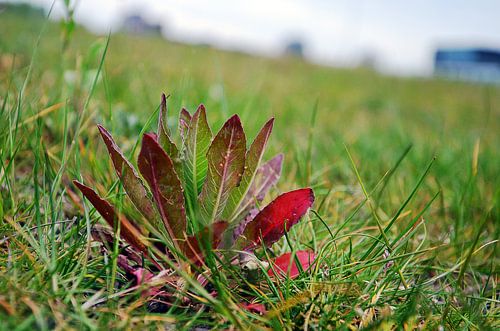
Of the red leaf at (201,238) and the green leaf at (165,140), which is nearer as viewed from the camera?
the red leaf at (201,238)

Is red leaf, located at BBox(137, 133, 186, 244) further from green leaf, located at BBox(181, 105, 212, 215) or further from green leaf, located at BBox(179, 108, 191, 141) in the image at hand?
green leaf, located at BBox(179, 108, 191, 141)

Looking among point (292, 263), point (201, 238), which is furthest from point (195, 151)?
point (292, 263)

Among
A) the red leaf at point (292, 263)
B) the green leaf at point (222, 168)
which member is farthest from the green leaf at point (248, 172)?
the red leaf at point (292, 263)

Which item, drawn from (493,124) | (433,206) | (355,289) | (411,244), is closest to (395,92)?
(493,124)

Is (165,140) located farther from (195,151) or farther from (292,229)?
(292,229)

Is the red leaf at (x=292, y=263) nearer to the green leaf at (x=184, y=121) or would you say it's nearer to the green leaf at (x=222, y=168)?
the green leaf at (x=222, y=168)

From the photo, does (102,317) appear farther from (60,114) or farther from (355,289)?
(60,114)
